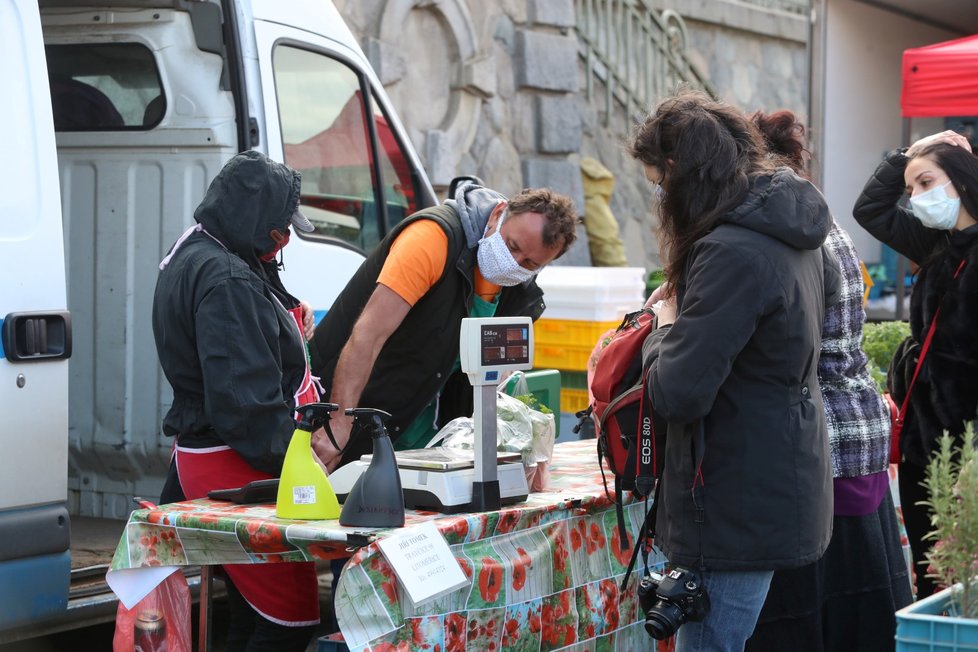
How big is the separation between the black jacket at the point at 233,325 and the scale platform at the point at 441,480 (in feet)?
0.73

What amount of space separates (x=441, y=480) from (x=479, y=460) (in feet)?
0.34

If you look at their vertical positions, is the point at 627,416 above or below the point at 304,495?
above

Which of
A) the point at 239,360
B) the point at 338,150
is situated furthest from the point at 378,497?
the point at 338,150

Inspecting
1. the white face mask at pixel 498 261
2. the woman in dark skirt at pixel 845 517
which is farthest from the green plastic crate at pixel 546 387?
the woman in dark skirt at pixel 845 517

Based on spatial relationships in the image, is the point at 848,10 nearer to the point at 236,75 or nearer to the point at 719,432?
the point at 236,75

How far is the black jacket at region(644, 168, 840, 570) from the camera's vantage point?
2.55 meters

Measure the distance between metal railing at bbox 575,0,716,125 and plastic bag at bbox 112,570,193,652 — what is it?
10220 millimetres

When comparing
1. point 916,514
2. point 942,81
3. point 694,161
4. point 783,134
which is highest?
point 942,81

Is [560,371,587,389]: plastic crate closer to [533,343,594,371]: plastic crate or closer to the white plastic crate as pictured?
[533,343,594,371]: plastic crate

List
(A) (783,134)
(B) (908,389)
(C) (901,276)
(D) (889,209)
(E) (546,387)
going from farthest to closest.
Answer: (C) (901,276) → (E) (546,387) → (D) (889,209) → (B) (908,389) → (A) (783,134)

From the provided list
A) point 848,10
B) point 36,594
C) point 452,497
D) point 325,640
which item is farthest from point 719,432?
point 848,10

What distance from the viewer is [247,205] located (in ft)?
10.7

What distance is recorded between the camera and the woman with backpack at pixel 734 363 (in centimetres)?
256

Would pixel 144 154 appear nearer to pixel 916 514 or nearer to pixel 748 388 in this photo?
pixel 748 388
